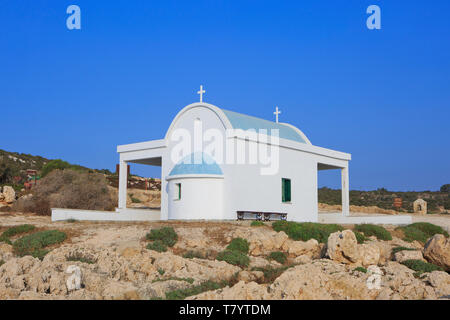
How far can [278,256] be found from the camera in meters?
15.9

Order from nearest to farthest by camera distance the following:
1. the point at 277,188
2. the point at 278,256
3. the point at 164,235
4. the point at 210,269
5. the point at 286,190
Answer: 1. the point at 210,269
2. the point at 278,256
3. the point at 164,235
4. the point at 277,188
5. the point at 286,190

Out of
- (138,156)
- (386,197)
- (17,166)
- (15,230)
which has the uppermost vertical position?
(17,166)

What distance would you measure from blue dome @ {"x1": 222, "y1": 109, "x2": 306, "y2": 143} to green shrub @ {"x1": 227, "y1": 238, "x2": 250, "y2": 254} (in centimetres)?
716

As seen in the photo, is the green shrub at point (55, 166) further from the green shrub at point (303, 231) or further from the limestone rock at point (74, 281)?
the limestone rock at point (74, 281)

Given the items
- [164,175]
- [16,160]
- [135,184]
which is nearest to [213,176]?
[164,175]

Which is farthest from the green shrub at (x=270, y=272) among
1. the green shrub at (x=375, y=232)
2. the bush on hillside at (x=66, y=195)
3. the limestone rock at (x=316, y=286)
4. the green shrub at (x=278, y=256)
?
the bush on hillside at (x=66, y=195)

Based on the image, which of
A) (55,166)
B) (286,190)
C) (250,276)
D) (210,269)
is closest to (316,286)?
(250,276)

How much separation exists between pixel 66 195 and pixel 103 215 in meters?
6.41

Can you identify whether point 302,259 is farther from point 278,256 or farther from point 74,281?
point 74,281

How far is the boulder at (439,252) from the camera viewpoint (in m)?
15.1

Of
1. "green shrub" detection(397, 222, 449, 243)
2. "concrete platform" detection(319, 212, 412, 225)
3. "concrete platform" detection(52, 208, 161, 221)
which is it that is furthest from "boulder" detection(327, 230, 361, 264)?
"concrete platform" detection(52, 208, 161, 221)

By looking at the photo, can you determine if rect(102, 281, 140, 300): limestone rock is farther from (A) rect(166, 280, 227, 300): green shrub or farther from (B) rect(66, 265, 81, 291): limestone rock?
(A) rect(166, 280, 227, 300): green shrub

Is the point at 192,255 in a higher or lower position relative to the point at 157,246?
lower
